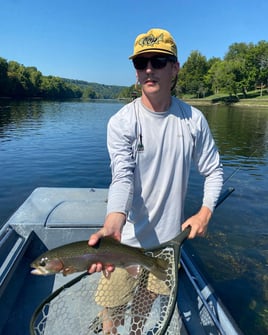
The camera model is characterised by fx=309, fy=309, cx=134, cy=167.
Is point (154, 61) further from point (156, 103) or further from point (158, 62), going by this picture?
point (156, 103)

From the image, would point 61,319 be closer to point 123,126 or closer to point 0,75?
point 123,126

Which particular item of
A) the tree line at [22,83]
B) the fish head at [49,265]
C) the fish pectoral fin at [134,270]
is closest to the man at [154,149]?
the fish pectoral fin at [134,270]

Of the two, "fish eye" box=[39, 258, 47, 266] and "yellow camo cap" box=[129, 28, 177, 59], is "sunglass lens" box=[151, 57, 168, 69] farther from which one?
"fish eye" box=[39, 258, 47, 266]

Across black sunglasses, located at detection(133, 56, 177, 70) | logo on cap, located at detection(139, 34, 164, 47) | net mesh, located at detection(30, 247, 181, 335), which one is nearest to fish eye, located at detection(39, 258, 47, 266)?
net mesh, located at detection(30, 247, 181, 335)

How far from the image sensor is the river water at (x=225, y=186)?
264 inches

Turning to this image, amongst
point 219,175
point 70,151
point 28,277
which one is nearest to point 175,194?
point 219,175

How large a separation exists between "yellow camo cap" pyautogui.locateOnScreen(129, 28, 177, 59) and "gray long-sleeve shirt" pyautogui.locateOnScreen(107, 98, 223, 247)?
0.45m

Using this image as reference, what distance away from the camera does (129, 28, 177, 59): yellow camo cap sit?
2693 mm

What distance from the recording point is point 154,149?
277 cm

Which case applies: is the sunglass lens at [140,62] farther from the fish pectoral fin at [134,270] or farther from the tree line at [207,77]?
the tree line at [207,77]

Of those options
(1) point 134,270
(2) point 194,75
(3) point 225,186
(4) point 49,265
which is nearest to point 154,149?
(1) point 134,270

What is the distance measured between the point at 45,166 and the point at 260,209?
36.9 feet

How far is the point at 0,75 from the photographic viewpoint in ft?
353

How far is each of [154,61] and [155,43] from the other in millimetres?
149
